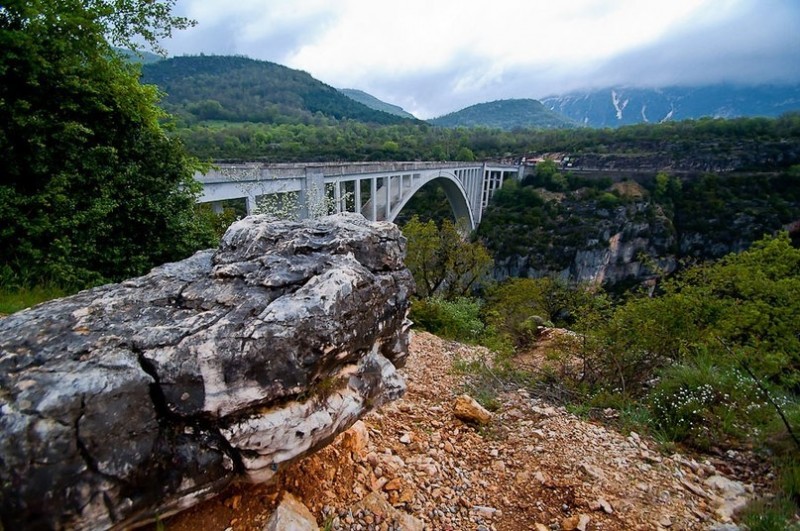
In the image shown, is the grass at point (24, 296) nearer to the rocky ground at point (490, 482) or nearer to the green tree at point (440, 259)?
the rocky ground at point (490, 482)

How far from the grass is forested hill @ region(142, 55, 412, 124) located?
105 metres

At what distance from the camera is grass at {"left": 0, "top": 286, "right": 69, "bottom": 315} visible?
14.6 ft

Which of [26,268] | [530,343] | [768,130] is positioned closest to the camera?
[26,268]

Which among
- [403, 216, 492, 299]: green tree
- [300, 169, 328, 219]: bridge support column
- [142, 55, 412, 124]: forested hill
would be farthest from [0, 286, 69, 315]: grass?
[142, 55, 412, 124]: forested hill

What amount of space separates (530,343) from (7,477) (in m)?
9.51

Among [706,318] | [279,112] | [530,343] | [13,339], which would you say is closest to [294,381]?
[13,339]

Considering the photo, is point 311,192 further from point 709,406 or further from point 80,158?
point 709,406

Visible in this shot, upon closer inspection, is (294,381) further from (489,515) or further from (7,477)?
(489,515)

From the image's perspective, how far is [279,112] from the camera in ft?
373

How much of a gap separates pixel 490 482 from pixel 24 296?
5.91 m

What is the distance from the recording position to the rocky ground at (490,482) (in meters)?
2.63

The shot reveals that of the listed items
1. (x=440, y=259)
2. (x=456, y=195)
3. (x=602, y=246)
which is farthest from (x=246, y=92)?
(x=440, y=259)

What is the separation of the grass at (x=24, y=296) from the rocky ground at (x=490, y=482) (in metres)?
4.10

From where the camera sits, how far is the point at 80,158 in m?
5.69
